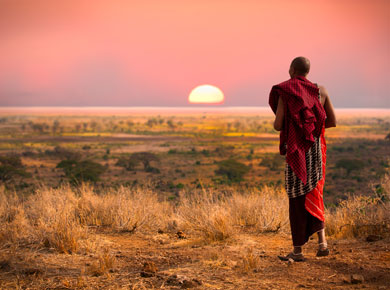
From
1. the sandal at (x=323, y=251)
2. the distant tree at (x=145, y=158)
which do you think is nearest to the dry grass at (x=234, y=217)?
the sandal at (x=323, y=251)

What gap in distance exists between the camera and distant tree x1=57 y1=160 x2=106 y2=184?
963 inches

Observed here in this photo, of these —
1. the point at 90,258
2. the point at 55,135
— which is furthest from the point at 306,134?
the point at 55,135

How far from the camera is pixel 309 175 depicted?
179 inches

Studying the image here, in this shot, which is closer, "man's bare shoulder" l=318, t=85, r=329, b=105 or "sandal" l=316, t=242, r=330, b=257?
"man's bare shoulder" l=318, t=85, r=329, b=105

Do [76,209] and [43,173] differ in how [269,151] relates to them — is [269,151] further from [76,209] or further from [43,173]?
[76,209]

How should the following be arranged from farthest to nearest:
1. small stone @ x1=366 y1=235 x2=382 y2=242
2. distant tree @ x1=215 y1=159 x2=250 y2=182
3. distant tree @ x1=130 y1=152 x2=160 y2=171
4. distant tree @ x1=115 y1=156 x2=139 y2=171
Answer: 1. distant tree @ x1=130 y1=152 x2=160 y2=171
2. distant tree @ x1=115 y1=156 x2=139 y2=171
3. distant tree @ x1=215 y1=159 x2=250 y2=182
4. small stone @ x1=366 y1=235 x2=382 y2=242

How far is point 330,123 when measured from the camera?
475cm

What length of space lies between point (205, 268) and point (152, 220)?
8.67 feet

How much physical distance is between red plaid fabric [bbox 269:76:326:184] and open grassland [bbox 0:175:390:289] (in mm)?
1112

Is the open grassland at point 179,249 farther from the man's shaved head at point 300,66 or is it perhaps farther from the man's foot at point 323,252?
the man's shaved head at point 300,66

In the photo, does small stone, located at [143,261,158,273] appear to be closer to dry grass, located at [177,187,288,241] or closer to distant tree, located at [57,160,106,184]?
dry grass, located at [177,187,288,241]

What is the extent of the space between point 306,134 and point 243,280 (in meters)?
1.64

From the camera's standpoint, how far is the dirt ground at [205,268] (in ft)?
13.2

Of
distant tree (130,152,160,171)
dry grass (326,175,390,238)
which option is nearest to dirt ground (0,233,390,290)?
dry grass (326,175,390,238)
